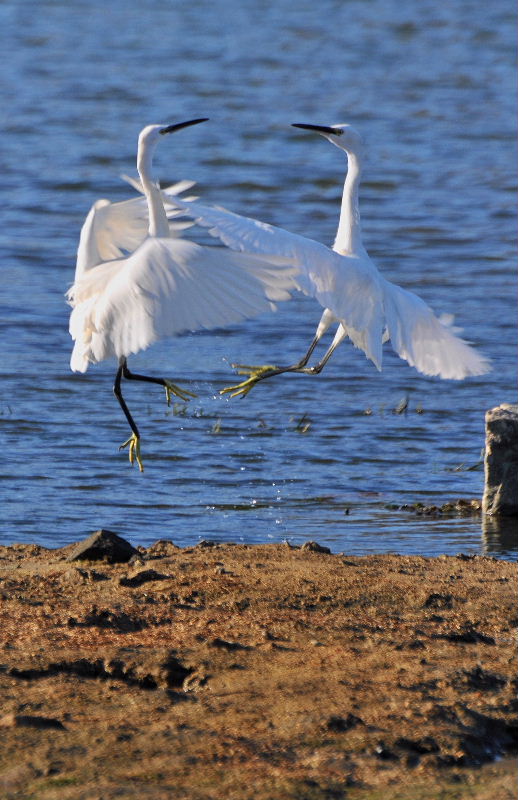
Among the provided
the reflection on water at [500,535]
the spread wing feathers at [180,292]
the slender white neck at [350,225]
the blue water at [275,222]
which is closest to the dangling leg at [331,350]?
the slender white neck at [350,225]

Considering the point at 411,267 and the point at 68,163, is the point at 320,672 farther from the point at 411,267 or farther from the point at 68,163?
the point at 68,163

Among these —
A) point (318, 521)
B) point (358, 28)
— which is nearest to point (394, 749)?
point (318, 521)

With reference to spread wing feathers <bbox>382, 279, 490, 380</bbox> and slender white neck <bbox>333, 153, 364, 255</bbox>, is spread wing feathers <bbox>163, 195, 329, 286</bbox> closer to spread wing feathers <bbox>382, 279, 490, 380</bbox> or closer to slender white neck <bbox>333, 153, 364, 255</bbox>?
spread wing feathers <bbox>382, 279, 490, 380</bbox>

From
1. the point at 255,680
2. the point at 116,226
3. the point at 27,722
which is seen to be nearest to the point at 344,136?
the point at 116,226

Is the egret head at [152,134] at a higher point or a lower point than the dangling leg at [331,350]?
higher

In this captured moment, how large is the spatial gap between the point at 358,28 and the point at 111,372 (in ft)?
69.7

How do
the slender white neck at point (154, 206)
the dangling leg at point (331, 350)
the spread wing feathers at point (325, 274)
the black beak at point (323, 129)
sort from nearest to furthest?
the spread wing feathers at point (325, 274)
the slender white neck at point (154, 206)
the black beak at point (323, 129)
the dangling leg at point (331, 350)

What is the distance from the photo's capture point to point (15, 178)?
55.4 feet

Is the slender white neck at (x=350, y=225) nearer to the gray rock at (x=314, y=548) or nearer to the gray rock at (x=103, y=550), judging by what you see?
the gray rock at (x=314, y=548)

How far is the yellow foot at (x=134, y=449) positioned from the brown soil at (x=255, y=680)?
148 cm

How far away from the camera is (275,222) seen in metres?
14.9

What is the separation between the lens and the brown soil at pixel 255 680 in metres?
4.10

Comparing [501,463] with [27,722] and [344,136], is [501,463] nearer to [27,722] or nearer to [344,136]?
[344,136]

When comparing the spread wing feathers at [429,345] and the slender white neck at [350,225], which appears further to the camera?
the slender white neck at [350,225]
